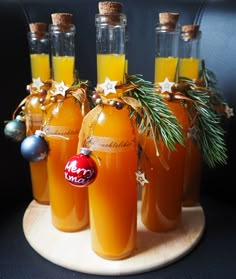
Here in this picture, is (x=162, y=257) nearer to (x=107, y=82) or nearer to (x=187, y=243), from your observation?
(x=187, y=243)

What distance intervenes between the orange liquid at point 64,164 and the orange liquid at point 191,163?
0.65 ft

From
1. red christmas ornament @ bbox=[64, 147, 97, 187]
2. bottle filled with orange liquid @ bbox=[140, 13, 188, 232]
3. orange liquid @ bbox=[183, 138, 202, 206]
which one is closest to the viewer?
red christmas ornament @ bbox=[64, 147, 97, 187]

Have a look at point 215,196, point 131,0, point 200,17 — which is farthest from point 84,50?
point 215,196

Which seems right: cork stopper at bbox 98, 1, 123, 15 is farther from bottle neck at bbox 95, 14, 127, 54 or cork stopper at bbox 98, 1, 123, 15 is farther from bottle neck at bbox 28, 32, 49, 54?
bottle neck at bbox 28, 32, 49, 54

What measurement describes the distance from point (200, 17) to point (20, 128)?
1.36ft

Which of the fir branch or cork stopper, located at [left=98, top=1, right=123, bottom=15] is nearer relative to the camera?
cork stopper, located at [left=98, top=1, right=123, bottom=15]

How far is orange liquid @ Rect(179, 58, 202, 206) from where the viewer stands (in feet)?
1.80

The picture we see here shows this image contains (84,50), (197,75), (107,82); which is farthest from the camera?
(84,50)

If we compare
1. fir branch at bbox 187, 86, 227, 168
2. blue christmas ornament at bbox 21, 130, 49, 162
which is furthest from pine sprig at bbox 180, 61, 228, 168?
blue christmas ornament at bbox 21, 130, 49, 162

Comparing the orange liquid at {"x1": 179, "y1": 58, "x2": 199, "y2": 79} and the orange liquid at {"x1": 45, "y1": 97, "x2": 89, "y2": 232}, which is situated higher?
the orange liquid at {"x1": 179, "y1": 58, "x2": 199, "y2": 79}

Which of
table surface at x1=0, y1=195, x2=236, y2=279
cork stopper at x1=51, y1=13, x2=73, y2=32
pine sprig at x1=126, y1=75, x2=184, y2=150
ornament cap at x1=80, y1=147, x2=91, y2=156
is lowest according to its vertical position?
table surface at x1=0, y1=195, x2=236, y2=279

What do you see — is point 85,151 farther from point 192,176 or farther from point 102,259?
point 192,176

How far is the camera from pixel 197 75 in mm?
559

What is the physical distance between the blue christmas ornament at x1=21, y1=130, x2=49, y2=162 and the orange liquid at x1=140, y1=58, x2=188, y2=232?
0.49 ft
